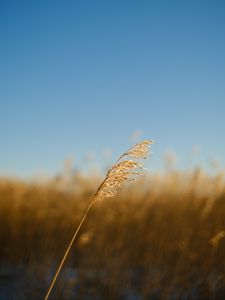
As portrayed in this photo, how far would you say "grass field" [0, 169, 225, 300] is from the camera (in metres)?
3.61

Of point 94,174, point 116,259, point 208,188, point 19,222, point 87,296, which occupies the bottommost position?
point 87,296

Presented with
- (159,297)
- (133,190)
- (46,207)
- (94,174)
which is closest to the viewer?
(159,297)

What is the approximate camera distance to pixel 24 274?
3.99m

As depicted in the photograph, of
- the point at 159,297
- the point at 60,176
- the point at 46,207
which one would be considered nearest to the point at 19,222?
the point at 46,207

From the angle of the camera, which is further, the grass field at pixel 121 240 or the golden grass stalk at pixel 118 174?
the grass field at pixel 121 240

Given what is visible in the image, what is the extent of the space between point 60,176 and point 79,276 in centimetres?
201

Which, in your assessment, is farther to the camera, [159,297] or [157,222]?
[157,222]

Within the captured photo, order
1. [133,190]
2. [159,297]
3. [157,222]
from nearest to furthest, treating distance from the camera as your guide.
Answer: [159,297]
[157,222]
[133,190]

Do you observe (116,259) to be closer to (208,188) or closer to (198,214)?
(198,214)

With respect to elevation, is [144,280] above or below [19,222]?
below

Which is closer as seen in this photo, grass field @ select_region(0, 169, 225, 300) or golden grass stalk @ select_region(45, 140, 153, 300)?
golden grass stalk @ select_region(45, 140, 153, 300)

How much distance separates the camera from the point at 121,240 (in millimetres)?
4480

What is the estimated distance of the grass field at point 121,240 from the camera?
3.61 m

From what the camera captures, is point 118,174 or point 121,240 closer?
point 118,174
